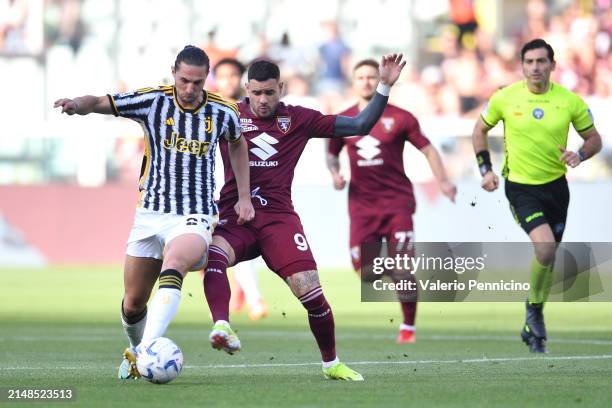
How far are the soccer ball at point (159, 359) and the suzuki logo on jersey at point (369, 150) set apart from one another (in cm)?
593

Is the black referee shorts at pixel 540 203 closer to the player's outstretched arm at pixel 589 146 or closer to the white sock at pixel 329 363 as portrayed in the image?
the player's outstretched arm at pixel 589 146

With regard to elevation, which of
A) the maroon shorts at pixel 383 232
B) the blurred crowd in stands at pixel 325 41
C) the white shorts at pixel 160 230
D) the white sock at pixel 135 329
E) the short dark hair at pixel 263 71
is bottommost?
the white sock at pixel 135 329

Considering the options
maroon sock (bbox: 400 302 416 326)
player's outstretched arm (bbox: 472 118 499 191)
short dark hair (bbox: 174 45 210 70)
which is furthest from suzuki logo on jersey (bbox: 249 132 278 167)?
maroon sock (bbox: 400 302 416 326)

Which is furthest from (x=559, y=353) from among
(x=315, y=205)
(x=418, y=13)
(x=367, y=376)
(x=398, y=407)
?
(x=418, y=13)

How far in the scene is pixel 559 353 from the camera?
1074cm

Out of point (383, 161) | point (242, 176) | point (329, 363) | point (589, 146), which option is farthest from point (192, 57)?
point (383, 161)

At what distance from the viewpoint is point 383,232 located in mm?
13414

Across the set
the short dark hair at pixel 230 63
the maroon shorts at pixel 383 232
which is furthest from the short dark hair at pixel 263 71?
the short dark hair at pixel 230 63

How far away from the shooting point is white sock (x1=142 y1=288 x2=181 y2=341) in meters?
7.75

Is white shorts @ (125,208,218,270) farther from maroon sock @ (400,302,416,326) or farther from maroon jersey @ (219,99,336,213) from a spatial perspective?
maroon sock @ (400,302,416,326)

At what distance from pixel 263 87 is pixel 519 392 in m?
2.68

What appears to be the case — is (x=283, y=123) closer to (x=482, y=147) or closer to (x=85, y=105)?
(x=85, y=105)

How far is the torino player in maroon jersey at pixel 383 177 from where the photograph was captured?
13.2 meters

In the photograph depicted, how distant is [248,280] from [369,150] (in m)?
2.57
